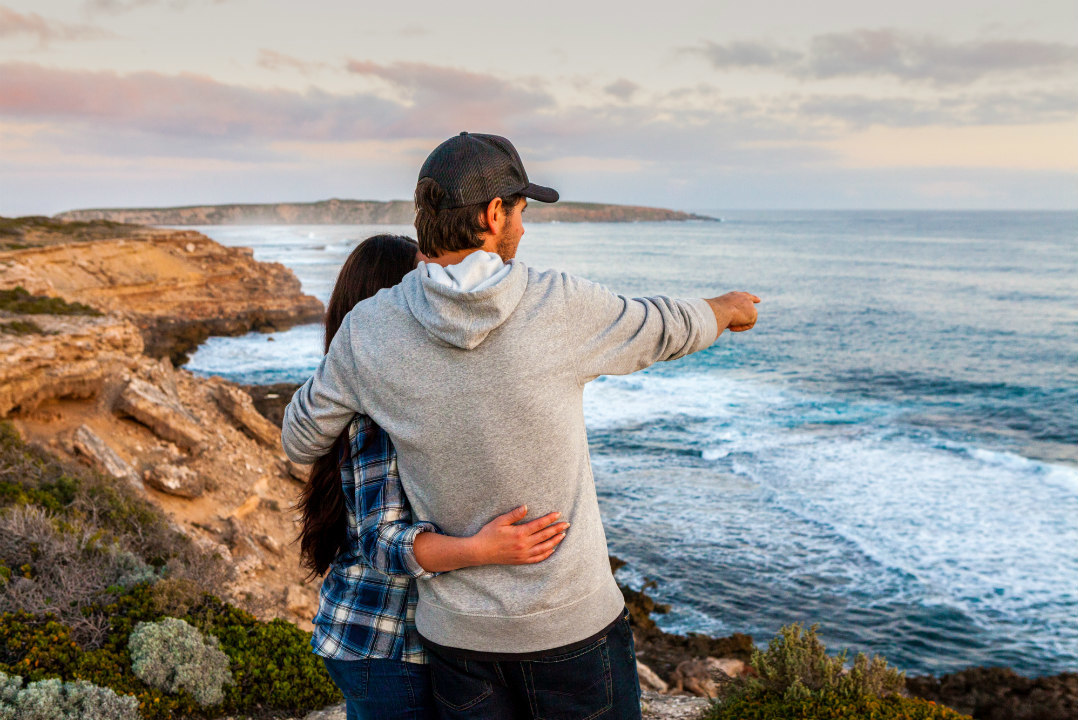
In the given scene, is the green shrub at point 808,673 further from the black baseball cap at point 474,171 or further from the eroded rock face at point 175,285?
the eroded rock face at point 175,285

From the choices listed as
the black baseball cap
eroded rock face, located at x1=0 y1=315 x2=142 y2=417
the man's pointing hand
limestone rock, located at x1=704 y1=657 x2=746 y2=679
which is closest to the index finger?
the man's pointing hand

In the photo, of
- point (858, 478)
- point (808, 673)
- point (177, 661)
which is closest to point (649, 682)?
point (808, 673)

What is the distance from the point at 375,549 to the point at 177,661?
3.57 meters

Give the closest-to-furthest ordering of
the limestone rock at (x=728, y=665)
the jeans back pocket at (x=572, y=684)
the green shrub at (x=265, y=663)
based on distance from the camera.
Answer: the jeans back pocket at (x=572, y=684) → the green shrub at (x=265, y=663) → the limestone rock at (x=728, y=665)

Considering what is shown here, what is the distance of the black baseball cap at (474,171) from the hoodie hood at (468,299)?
228mm

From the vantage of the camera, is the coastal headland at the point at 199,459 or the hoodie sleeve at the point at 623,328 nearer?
the hoodie sleeve at the point at 623,328

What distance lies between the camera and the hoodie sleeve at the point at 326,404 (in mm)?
1994

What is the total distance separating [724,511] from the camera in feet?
52.4

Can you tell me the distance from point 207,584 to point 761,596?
30.4 ft

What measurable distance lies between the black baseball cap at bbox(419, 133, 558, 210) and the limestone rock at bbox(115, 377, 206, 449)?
436 inches

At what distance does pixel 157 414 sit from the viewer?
1163 centimetres

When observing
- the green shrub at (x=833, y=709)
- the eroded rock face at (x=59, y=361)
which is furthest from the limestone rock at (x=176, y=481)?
the green shrub at (x=833, y=709)

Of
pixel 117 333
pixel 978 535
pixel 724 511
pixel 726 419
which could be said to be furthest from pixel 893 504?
pixel 117 333

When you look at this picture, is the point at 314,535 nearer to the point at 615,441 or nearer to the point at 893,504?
the point at 893,504
